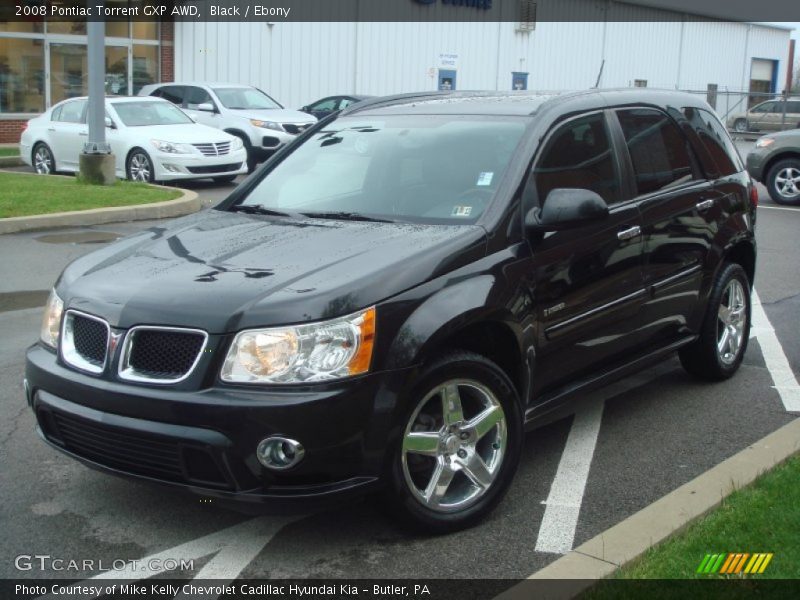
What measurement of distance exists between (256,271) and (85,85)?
25.8m

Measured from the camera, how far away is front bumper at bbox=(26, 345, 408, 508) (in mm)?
3742

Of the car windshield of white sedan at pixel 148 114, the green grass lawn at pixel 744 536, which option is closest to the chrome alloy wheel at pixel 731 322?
the green grass lawn at pixel 744 536

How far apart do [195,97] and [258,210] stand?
56.3 feet

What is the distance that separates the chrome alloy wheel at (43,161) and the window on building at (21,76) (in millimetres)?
8110

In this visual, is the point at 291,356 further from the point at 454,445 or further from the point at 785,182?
the point at 785,182

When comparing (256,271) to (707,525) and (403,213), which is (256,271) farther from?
(707,525)

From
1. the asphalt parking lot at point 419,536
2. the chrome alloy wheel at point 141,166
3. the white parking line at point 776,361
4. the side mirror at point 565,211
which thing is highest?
the side mirror at point 565,211

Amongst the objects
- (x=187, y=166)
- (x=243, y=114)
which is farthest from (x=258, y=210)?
(x=243, y=114)

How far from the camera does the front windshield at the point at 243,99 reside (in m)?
21.6

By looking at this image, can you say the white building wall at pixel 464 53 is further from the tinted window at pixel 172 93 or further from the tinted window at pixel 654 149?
the tinted window at pixel 654 149

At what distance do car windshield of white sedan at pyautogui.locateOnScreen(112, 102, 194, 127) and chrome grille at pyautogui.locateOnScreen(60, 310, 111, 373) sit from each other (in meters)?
14.1

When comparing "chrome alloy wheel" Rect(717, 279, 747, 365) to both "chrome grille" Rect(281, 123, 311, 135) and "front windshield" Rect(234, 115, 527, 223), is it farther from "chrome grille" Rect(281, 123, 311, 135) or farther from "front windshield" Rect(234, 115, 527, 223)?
"chrome grille" Rect(281, 123, 311, 135)

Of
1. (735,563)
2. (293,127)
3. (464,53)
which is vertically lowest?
(735,563)

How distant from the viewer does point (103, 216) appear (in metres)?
13.0
